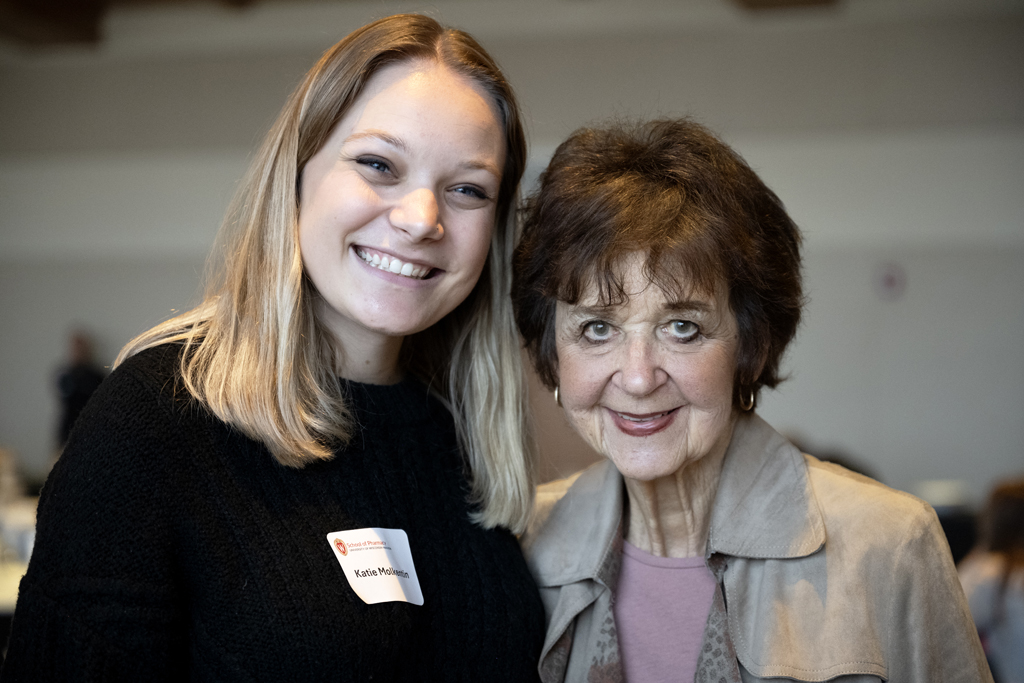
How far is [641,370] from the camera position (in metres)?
1.57

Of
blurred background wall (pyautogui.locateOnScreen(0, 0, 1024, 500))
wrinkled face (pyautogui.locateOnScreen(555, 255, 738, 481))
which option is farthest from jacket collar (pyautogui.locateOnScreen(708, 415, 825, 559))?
blurred background wall (pyautogui.locateOnScreen(0, 0, 1024, 500))

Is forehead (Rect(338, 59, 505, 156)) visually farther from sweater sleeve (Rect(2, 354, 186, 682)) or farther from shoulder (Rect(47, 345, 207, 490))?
sweater sleeve (Rect(2, 354, 186, 682))

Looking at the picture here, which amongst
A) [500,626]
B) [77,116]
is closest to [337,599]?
[500,626]

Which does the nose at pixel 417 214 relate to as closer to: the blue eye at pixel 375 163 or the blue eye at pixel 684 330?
the blue eye at pixel 375 163

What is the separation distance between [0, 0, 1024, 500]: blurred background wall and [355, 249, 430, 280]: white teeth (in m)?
4.87

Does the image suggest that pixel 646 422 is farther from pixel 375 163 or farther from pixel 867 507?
pixel 375 163

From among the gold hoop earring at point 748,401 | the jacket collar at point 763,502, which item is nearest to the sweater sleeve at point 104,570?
the jacket collar at point 763,502

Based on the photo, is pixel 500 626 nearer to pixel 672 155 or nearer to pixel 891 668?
pixel 891 668

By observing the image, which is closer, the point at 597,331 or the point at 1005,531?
the point at 597,331

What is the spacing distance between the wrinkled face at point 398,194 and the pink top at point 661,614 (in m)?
0.73

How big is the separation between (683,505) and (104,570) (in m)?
1.10

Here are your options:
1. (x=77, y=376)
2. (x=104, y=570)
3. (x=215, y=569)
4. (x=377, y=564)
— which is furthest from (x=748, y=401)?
(x=77, y=376)

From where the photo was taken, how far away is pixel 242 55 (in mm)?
6867

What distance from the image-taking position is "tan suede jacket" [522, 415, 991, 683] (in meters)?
1.51
